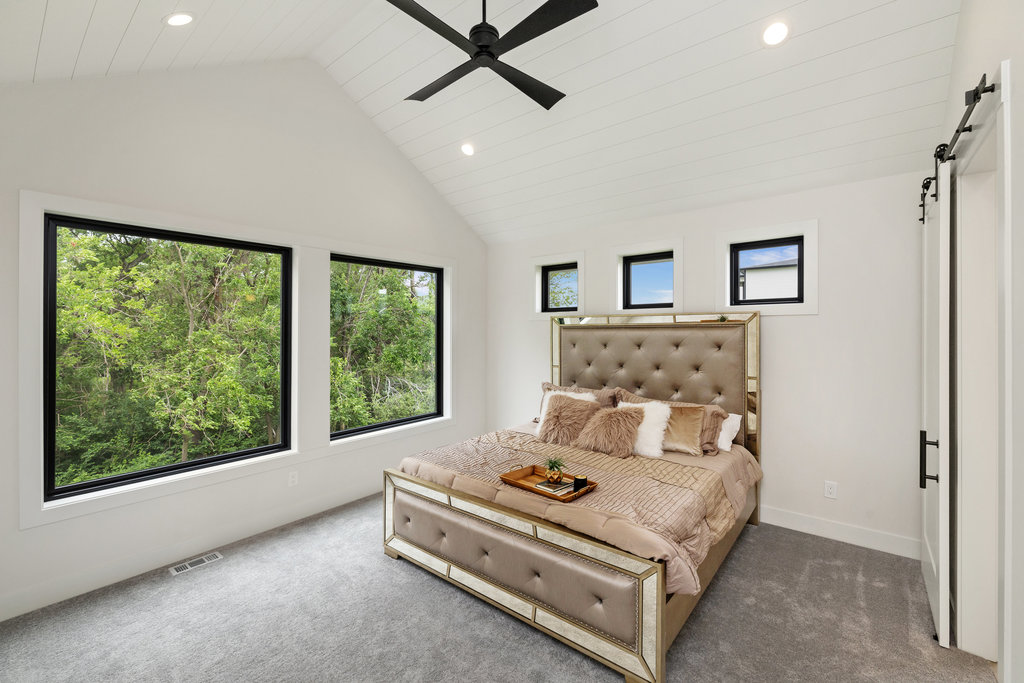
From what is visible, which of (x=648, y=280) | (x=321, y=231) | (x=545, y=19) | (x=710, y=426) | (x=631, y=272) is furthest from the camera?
(x=631, y=272)

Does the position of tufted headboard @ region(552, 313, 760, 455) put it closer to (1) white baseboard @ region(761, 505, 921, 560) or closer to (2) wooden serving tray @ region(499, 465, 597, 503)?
(1) white baseboard @ region(761, 505, 921, 560)

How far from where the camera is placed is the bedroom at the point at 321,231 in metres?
2.23

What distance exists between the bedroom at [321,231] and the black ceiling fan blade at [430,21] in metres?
0.84

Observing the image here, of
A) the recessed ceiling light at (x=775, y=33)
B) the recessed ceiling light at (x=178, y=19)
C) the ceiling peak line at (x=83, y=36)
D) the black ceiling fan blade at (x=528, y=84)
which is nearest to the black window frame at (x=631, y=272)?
the recessed ceiling light at (x=775, y=33)

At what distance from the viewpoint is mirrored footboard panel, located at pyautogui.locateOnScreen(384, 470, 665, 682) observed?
5.78 ft

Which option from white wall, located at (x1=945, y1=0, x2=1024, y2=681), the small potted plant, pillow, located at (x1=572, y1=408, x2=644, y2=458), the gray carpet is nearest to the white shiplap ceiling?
white wall, located at (x1=945, y1=0, x2=1024, y2=681)

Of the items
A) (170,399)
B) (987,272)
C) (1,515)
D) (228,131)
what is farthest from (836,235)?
(1,515)

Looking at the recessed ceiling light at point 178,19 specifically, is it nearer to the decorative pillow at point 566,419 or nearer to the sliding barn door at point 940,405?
the decorative pillow at point 566,419

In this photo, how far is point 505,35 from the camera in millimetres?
1857

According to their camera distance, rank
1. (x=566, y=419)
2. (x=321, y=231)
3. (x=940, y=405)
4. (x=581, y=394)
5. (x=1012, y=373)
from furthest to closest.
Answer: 1. (x=581, y=394)
2. (x=321, y=231)
3. (x=566, y=419)
4. (x=940, y=405)
5. (x=1012, y=373)

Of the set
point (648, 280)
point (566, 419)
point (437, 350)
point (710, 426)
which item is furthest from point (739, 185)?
point (437, 350)

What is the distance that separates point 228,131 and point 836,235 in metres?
4.13

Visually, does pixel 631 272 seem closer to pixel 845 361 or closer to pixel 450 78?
pixel 845 361

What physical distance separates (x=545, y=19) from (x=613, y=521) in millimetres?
2116
